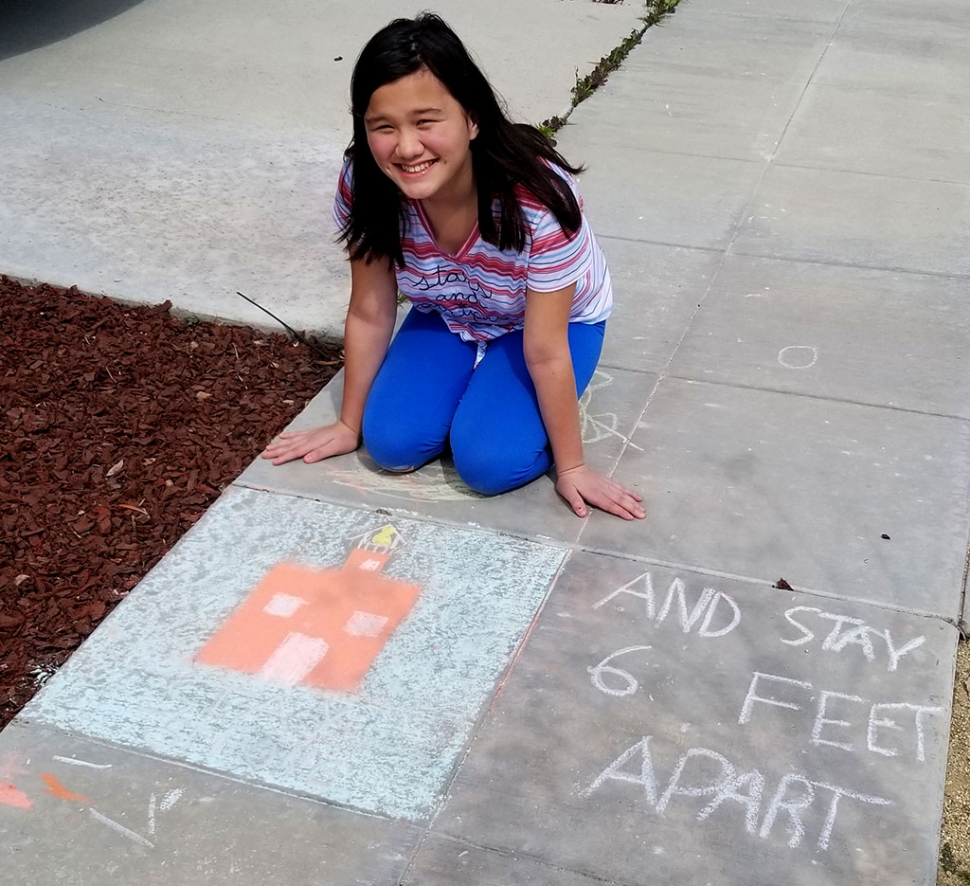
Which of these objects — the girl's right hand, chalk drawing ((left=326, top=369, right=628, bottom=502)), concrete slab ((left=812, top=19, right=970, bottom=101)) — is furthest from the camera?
concrete slab ((left=812, top=19, right=970, bottom=101))

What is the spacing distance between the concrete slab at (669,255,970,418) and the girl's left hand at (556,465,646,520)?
0.74 m

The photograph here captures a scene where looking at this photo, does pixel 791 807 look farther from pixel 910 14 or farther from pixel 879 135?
pixel 910 14

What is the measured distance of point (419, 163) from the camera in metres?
3.01

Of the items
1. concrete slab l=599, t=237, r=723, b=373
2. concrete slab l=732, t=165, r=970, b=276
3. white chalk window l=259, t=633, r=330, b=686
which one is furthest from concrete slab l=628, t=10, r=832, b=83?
white chalk window l=259, t=633, r=330, b=686

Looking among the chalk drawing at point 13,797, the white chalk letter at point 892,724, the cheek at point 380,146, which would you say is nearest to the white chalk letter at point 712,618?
the white chalk letter at point 892,724

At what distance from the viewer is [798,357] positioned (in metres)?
4.00

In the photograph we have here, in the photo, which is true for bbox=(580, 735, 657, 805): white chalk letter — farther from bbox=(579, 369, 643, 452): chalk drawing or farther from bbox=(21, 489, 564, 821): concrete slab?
bbox=(579, 369, 643, 452): chalk drawing

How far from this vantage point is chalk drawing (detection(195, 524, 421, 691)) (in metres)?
2.83

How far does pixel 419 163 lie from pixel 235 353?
4.56 feet

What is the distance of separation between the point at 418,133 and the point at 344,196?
48cm

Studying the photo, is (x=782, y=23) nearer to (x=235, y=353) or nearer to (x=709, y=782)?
(x=235, y=353)

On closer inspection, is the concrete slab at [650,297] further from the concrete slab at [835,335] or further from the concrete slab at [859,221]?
the concrete slab at [859,221]

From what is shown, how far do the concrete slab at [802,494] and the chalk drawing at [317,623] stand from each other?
0.57m

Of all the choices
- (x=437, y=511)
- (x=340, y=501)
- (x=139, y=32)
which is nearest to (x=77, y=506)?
(x=340, y=501)
